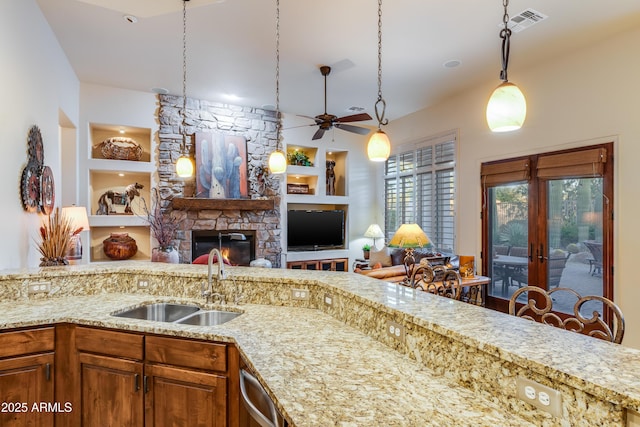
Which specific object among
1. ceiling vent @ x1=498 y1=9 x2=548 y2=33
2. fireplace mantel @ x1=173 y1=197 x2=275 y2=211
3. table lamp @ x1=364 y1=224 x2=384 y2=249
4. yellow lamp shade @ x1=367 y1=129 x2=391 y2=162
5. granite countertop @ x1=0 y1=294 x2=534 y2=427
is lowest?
granite countertop @ x1=0 y1=294 x2=534 y2=427

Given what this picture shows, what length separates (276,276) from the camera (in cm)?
230

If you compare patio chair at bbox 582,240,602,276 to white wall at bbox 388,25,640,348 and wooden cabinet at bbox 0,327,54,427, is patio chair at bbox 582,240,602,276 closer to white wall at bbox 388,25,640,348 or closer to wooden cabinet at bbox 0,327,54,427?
white wall at bbox 388,25,640,348

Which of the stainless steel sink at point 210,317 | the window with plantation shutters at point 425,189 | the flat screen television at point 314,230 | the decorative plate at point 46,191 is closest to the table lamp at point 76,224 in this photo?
the decorative plate at point 46,191

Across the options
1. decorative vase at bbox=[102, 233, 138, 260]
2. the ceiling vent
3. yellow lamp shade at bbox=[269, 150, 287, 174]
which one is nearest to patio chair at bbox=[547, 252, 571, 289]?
the ceiling vent

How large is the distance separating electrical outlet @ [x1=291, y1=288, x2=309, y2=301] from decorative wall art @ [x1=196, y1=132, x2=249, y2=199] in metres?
3.94

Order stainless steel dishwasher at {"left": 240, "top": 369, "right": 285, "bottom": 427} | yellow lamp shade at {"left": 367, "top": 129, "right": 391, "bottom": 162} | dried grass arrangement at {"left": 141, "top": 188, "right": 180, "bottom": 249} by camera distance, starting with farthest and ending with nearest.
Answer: dried grass arrangement at {"left": 141, "top": 188, "right": 180, "bottom": 249} < yellow lamp shade at {"left": 367, "top": 129, "right": 391, "bottom": 162} < stainless steel dishwasher at {"left": 240, "top": 369, "right": 285, "bottom": 427}

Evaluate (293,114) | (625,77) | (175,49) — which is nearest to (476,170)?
(625,77)

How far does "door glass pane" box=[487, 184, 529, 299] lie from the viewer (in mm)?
4555

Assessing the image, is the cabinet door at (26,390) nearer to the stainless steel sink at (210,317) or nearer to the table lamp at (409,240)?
the stainless steel sink at (210,317)

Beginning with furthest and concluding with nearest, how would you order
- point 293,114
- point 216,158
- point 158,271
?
point 293,114 < point 216,158 < point 158,271

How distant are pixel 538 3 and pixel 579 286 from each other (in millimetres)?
2956

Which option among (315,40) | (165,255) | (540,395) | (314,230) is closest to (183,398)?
(540,395)

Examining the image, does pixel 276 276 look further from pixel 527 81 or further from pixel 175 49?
pixel 527 81

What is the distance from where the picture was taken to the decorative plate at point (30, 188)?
2.89 m
